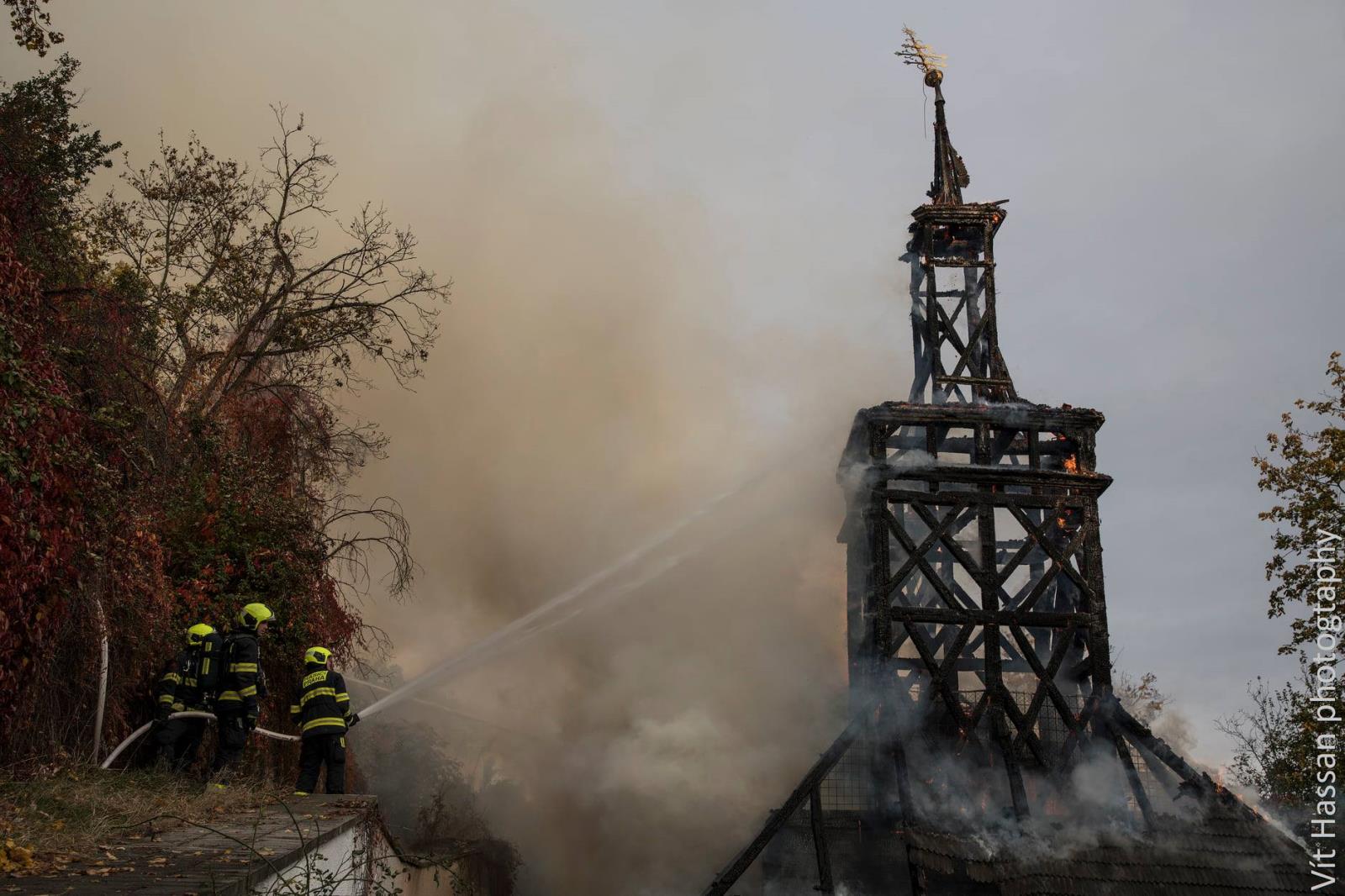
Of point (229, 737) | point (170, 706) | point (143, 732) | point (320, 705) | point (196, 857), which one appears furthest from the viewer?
point (320, 705)

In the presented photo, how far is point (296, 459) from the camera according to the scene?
19.1 metres

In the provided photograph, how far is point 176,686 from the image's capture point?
11836 millimetres

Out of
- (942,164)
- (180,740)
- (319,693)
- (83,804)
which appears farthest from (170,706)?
(942,164)

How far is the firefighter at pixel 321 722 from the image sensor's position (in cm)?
1181

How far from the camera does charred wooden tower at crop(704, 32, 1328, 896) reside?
579 inches

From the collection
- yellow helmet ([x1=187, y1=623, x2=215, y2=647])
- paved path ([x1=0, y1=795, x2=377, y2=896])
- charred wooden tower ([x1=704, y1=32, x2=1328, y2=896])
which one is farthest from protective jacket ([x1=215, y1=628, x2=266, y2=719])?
Result: charred wooden tower ([x1=704, y1=32, x2=1328, y2=896])

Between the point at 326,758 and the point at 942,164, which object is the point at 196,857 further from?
the point at 942,164

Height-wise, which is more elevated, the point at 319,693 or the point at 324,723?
the point at 319,693

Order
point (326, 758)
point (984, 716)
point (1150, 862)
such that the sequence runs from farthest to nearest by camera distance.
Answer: point (984, 716)
point (1150, 862)
point (326, 758)

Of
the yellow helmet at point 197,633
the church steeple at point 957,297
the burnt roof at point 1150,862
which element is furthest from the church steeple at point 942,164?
the yellow helmet at point 197,633

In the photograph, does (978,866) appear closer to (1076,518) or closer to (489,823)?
(1076,518)

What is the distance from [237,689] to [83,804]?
299 cm

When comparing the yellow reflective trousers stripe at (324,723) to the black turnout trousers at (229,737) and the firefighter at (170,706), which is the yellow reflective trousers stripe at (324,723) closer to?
the black turnout trousers at (229,737)

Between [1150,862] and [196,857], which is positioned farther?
[1150,862]
